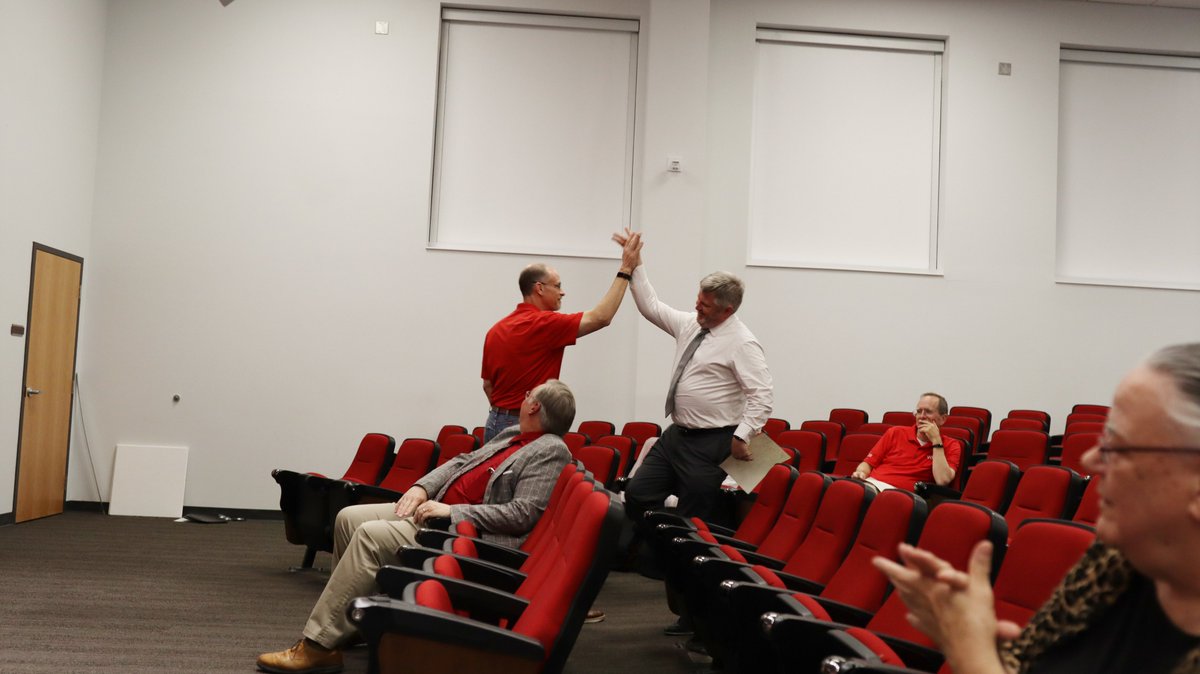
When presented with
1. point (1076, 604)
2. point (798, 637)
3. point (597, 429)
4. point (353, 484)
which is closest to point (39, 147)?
point (353, 484)

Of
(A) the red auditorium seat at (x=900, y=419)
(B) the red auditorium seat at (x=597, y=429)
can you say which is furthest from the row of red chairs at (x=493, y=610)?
(A) the red auditorium seat at (x=900, y=419)

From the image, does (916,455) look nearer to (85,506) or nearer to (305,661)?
(305,661)

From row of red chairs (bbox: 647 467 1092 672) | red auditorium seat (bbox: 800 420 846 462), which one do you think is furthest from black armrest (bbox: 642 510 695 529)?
red auditorium seat (bbox: 800 420 846 462)

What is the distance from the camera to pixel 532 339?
4.07 m

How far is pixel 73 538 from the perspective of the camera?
6.02 metres


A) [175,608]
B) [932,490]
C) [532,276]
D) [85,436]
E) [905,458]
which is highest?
[532,276]

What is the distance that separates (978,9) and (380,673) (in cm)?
782

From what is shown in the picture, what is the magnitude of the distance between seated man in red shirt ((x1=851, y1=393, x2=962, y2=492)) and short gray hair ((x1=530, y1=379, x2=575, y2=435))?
6.46ft

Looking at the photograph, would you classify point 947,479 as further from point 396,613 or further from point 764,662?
point 396,613

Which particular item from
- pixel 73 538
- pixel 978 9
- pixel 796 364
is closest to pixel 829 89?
pixel 978 9

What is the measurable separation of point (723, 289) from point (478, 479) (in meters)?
1.27

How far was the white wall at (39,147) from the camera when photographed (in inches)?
251

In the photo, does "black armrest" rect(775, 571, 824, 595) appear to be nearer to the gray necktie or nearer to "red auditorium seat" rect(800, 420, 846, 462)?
the gray necktie

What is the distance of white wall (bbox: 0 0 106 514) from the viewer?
6.36m
